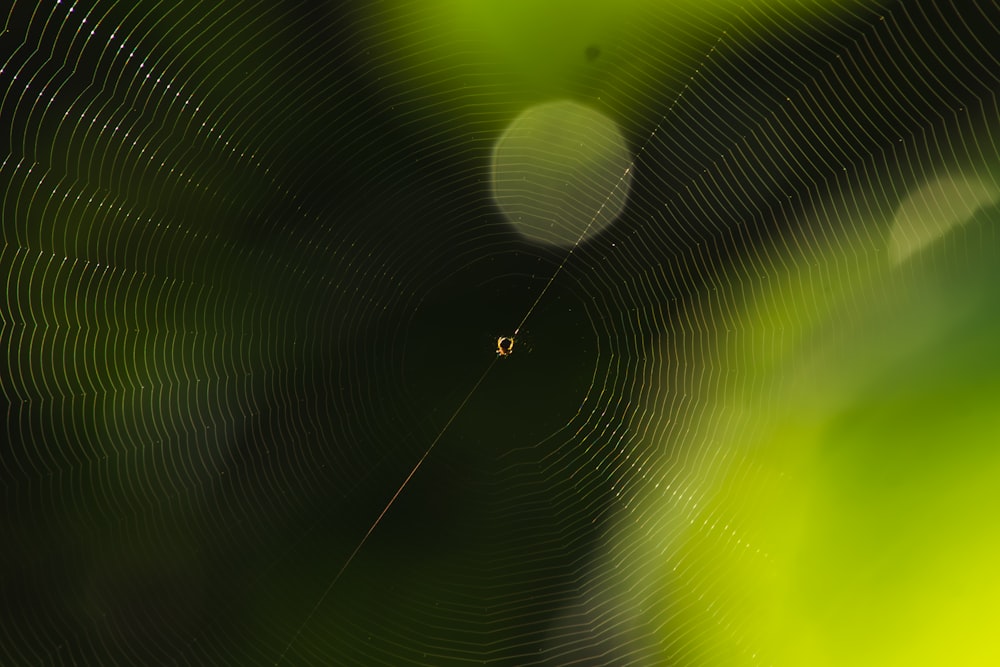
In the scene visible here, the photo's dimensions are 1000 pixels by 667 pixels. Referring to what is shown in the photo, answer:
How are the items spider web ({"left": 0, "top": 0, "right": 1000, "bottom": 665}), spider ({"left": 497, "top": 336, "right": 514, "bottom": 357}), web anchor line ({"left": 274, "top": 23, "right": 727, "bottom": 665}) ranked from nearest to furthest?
1. spider web ({"left": 0, "top": 0, "right": 1000, "bottom": 665})
2. web anchor line ({"left": 274, "top": 23, "right": 727, "bottom": 665})
3. spider ({"left": 497, "top": 336, "right": 514, "bottom": 357})

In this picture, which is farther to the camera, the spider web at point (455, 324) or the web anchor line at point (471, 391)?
the web anchor line at point (471, 391)

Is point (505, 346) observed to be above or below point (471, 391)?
above

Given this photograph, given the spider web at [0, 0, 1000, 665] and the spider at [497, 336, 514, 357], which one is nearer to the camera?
the spider web at [0, 0, 1000, 665]

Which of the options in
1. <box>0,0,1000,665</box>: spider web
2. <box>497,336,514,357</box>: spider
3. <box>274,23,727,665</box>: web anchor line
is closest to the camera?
<box>0,0,1000,665</box>: spider web

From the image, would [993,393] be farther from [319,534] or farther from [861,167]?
[319,534]
